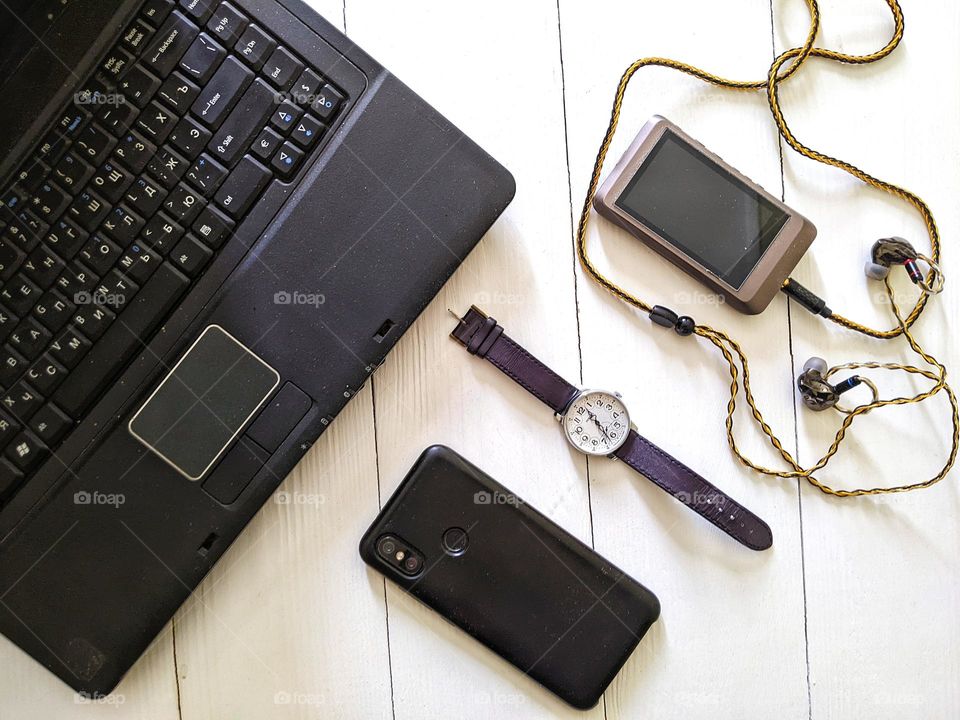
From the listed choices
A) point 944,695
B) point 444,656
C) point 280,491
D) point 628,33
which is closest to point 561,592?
point 444,656

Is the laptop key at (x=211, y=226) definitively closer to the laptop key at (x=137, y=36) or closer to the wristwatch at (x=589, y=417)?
the laptop key at (x=137, y=36)

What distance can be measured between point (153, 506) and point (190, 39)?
342 millimetres

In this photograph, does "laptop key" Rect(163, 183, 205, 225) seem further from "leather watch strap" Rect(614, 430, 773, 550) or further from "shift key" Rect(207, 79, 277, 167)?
"leather watch strap" Rect(614, 430, 773, 550)

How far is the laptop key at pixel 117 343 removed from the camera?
599mm

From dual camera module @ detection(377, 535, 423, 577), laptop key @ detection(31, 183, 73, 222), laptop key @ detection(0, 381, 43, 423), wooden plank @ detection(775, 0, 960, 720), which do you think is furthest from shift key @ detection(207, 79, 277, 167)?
wooden plank @ detection(775, 0, 960, 720)

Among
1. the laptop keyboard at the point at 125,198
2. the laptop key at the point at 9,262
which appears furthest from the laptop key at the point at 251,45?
the laptop key at the point at 9,262

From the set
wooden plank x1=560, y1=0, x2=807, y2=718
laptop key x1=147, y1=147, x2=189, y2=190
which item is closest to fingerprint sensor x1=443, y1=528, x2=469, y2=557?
wooden plank x1=560, y1=0, x2=807, y2=718

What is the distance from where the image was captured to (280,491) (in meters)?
0.75

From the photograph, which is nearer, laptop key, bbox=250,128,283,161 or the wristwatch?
laptop key, bbox=250,128,283,161

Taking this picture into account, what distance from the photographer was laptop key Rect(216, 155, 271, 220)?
61cm

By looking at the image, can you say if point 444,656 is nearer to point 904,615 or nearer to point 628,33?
point 904,615

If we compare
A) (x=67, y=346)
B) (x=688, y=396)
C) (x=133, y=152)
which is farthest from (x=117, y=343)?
(x=688, y=396)

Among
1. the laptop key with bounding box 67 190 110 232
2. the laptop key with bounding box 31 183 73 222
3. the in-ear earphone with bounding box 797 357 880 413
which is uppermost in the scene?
the in-ear earphone with bounding box 797 357 880 413

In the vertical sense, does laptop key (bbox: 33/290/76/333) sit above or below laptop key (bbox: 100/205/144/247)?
below
